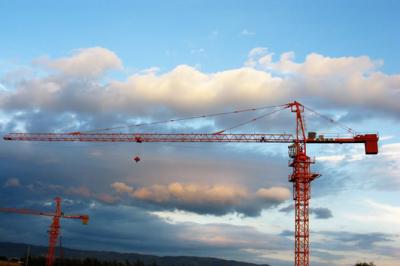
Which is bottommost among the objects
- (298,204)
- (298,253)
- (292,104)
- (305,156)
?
(298,253)

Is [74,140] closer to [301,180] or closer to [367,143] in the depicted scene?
[301,180]

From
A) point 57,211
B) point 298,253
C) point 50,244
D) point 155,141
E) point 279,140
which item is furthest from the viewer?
point 57,211

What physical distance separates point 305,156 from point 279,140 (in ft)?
45.4

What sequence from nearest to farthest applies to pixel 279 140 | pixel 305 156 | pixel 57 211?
pixel 305 156
pixel 279 140
pixel 57 211

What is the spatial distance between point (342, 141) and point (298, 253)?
1408 inches

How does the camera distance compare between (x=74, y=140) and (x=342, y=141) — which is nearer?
(x=342, y=141)

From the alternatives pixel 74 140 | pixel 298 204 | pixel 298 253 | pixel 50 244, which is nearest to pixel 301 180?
pixel 298 204

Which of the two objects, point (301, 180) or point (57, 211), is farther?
point (57, 211)

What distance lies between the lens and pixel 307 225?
122m

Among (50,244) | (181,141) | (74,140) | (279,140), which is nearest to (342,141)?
(279,140)

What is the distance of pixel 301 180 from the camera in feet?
415

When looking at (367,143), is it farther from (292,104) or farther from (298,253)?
(298,253)

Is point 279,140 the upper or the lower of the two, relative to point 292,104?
lower

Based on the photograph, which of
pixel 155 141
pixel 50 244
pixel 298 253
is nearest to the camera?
pixel 298 253
